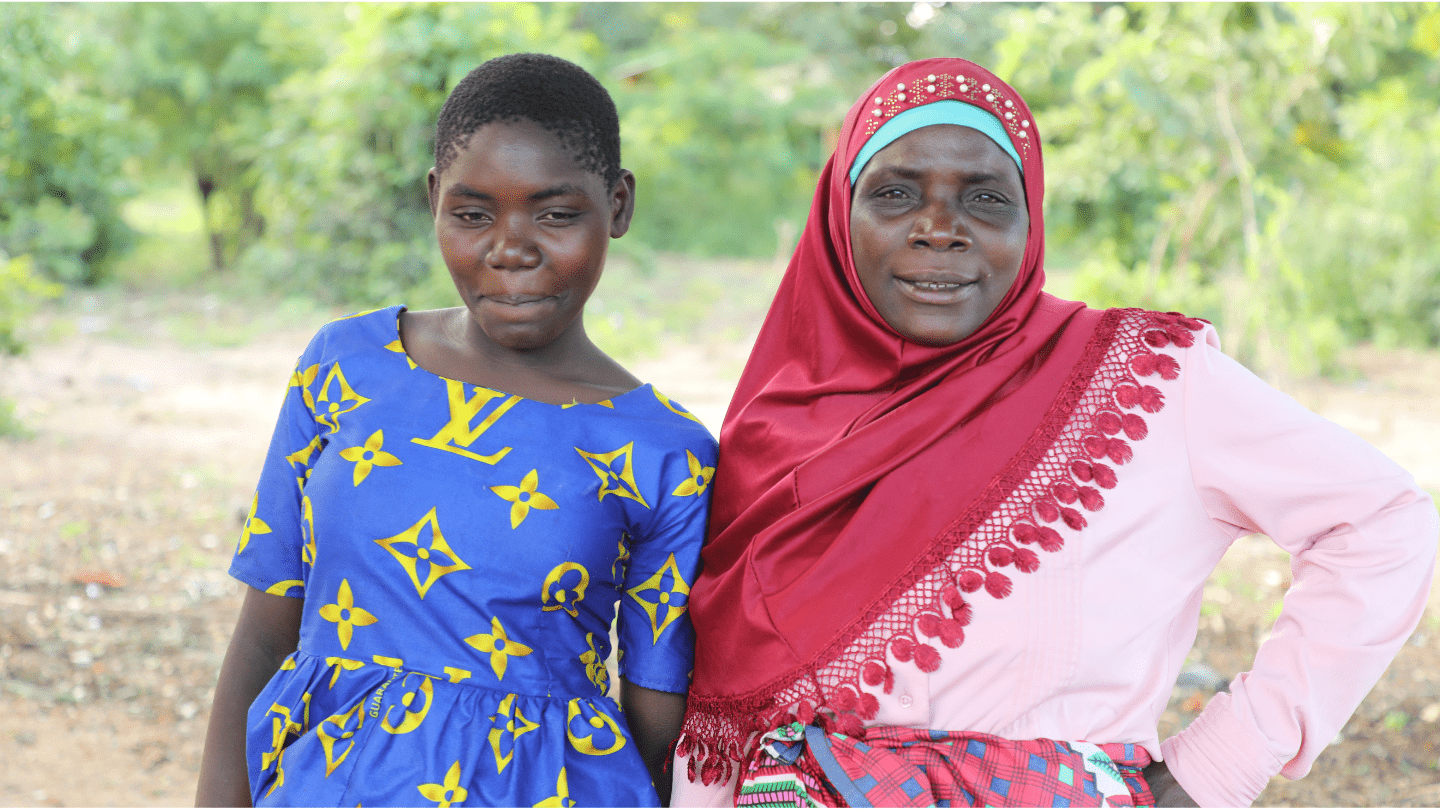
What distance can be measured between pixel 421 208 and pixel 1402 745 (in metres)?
6.86

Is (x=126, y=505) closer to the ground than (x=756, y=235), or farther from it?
closer to the ground

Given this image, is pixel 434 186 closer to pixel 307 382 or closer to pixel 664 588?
pixel 307 382

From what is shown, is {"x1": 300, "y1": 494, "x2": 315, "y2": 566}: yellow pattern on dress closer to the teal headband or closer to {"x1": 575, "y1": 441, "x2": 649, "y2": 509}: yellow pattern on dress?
{"x1": 575, "y1": 441, "x2": 649, "y2": 509}: yellow pattern on dress

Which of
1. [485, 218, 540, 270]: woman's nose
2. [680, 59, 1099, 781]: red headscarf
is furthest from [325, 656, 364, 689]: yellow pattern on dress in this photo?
[485, 218, 540, 270]: woman's nose

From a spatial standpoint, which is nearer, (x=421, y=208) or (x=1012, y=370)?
(x=1012, y=370)

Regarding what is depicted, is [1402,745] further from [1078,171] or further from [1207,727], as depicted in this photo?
[1078,171]

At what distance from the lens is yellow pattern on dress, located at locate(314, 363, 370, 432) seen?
1747 millimetres

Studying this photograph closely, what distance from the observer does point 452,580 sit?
65.1 inches

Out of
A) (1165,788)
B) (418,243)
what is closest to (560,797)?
(1165,788)

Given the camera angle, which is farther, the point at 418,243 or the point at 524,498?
the point at 418,243

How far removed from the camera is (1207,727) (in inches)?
64.9

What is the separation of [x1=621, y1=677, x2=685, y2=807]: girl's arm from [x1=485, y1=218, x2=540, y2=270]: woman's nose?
0.70m

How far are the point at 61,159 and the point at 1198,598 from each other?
39.0ft

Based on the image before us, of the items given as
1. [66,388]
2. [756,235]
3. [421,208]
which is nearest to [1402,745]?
[421,208]
